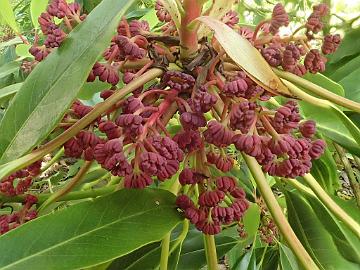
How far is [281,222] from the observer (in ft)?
2.32

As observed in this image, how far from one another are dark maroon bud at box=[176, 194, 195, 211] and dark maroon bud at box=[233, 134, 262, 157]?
13 cm

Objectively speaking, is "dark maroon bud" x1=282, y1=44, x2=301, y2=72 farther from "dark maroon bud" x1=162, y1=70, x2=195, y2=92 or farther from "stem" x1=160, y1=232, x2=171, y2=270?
"stem" x1=160, y1=232, x2=171, y2=270

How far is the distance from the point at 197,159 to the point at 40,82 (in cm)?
21

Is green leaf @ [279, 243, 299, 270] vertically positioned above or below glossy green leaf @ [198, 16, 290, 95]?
below

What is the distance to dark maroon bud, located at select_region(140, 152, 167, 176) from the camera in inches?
24.8

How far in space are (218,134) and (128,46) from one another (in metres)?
0.15

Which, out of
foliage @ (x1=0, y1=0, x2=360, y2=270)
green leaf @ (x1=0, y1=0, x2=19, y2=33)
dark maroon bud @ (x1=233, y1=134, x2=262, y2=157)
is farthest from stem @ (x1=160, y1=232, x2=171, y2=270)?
green leaf @ (x1=0, y1=0, x2=19, y2=33)

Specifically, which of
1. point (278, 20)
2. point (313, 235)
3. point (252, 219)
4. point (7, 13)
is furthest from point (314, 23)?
point (7, 13)

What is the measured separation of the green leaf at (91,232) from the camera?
2.23 feet

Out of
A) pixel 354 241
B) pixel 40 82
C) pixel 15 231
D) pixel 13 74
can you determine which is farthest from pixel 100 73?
pixel 13 74

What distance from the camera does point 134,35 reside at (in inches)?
29.0

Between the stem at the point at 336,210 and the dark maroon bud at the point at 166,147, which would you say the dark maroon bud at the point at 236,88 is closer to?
the dark maroon bud at the point at 166,147

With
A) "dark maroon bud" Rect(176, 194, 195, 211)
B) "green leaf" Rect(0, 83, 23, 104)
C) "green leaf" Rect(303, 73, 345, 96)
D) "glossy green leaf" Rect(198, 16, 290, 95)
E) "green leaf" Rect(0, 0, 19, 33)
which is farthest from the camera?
"green leaf" Rect(0, 0, 19, 33)

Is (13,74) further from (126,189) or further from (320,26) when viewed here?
(320,26)
